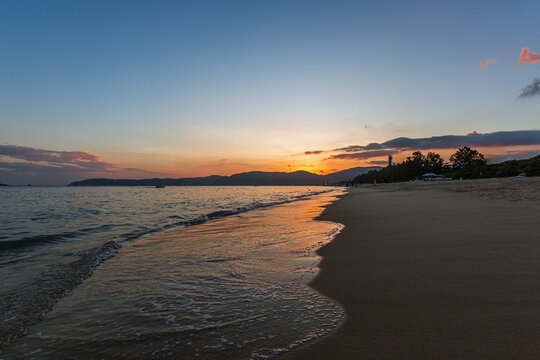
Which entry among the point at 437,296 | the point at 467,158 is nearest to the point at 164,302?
the point at 437,296

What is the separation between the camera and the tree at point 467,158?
319 feet

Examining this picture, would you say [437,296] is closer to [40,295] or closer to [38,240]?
[40,295]

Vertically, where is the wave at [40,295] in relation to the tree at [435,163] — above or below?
below

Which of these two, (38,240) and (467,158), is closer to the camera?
(38,240)

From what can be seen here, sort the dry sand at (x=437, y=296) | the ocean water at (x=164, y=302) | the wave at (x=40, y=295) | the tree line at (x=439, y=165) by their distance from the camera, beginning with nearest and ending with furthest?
the dry sand at (x=437, y=296) < the ocean water at (x=164, y=302) < the wave at (x=40, y=295) < the tree line at (x=439, y=165)

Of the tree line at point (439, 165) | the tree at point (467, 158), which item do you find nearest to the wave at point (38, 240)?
the tree line at point (439, 165)

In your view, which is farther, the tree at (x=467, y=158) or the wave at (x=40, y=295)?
the tree at (x=467, y=158)

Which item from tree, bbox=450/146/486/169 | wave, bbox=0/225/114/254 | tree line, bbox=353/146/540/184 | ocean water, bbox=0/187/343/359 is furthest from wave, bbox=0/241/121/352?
tree, bbox=450/146/486/169

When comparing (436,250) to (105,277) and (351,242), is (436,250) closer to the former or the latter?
(351,242)

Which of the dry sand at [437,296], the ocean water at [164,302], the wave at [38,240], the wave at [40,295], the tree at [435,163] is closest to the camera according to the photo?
the dry sand at [437,296]

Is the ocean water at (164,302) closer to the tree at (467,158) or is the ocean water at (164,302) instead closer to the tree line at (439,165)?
the tree line at (439,165)

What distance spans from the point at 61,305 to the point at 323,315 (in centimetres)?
398

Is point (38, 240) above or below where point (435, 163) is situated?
below

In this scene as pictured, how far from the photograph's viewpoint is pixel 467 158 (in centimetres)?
9956
